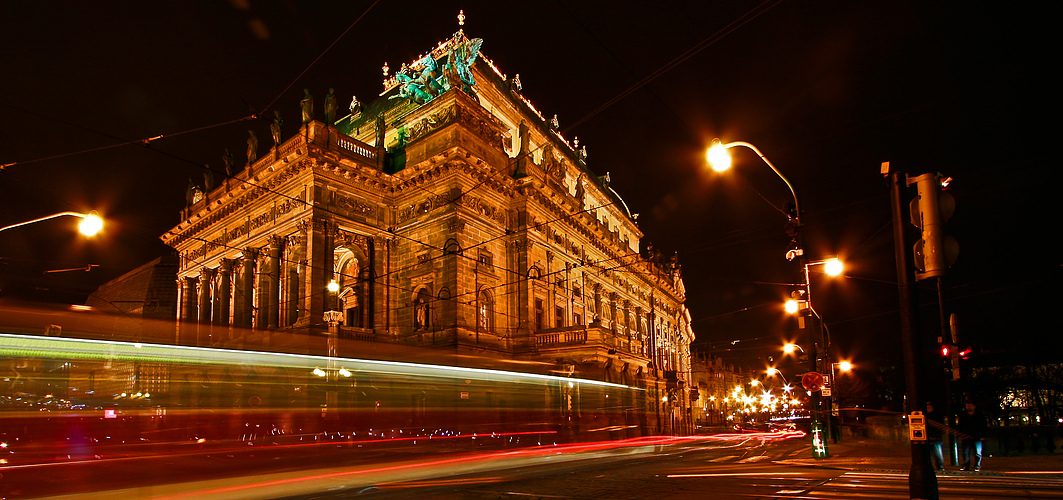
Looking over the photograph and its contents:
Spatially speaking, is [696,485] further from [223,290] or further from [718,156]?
[223,290]

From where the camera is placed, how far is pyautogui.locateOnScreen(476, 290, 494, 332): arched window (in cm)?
3589

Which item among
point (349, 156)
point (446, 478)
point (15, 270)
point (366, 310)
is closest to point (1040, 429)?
point (446, 478)

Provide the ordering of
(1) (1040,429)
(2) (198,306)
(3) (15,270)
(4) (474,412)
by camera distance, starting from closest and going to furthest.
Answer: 1. (4) (474,412)
2. (1) (1040,429)
3. (3) (15,270)
4. (2) (198,306)

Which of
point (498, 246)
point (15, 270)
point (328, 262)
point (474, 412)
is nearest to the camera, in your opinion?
point (474, 412)

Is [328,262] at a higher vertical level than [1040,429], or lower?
higher

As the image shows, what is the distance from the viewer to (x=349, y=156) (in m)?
35.9

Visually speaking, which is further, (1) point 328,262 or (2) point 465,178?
(2) point 465,178

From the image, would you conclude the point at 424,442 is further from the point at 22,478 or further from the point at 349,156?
the point at 349,156

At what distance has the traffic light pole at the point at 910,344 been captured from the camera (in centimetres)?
735

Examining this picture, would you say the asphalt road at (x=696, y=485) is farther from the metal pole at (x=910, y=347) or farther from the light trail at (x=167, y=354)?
the metal pole at (x=910, y=347)

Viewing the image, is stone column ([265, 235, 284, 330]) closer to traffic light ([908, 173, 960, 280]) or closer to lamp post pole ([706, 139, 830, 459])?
lamp post pole ([706, 139, 830, 459])

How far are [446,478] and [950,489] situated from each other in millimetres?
10467

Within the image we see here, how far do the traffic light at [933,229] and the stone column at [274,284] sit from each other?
32.6 m

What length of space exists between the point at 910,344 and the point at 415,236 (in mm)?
31619
